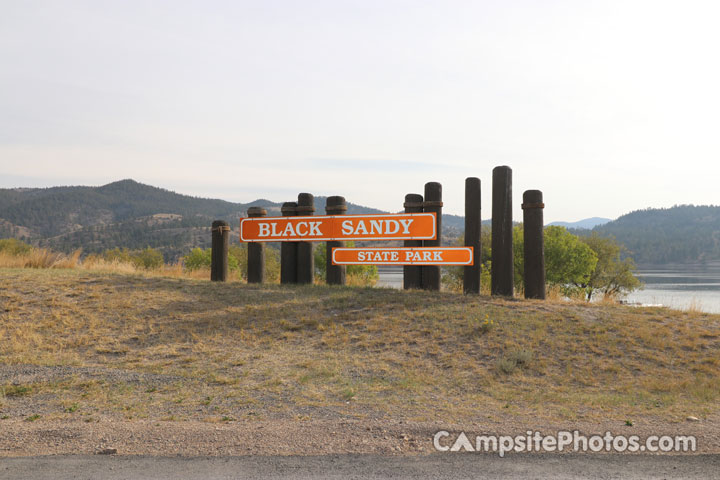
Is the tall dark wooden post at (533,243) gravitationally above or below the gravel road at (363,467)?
above

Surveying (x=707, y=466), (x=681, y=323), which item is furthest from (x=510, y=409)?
(x=681, y=323)

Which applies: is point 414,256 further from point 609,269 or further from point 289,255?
point 609,269

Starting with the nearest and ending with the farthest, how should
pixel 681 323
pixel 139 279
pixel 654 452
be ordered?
pixel 654 452 → pixel 681 323 → pixel 139 279

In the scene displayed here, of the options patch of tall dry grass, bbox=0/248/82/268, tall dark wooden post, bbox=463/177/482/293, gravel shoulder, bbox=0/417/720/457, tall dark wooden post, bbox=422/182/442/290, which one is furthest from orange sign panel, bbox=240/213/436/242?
gravel shoulder, bbox=0/417/720/457

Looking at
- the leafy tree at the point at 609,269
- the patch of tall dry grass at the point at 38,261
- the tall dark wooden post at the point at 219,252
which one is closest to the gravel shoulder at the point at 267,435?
the tall dark wooden post at the point at 219,252

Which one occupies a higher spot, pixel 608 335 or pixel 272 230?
pixel 272 230

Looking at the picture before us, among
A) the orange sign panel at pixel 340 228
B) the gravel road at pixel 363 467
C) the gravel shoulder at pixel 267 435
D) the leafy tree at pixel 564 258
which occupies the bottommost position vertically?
the gravel shoulder at pixel 267 435

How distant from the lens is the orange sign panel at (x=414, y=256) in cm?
1346

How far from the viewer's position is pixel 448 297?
13070 mm

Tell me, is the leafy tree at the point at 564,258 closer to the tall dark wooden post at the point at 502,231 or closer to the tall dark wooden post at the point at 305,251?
the tall dark wooden post at the point at 502,231

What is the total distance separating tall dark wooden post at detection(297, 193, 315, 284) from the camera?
1537 centimetres

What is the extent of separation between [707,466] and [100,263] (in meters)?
18.3

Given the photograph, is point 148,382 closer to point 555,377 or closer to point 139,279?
point 555,377

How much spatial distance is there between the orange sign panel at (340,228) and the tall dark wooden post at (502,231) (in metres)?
1.59
